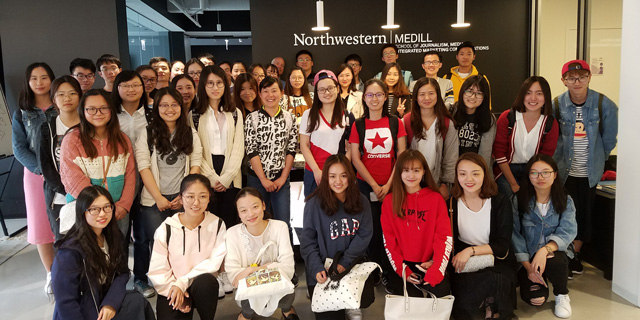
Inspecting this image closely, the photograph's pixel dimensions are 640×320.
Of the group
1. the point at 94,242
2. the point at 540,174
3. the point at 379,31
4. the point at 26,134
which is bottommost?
the point at 94,242

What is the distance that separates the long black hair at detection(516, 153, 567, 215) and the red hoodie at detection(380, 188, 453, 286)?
619 millimetres

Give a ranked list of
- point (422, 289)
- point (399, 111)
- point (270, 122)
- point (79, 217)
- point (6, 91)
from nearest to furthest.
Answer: point (79, 217) < point (422, 289) < point (270, 122) < point (399, 111) < point (6, 91)

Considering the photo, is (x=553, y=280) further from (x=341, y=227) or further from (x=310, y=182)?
(x=310, y=182)

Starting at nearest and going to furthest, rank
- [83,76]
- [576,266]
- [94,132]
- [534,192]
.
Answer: [94,132], [534,192], [576,266], [83,76]

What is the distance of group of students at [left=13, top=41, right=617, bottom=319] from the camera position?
280cm

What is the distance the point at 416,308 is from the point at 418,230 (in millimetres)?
528

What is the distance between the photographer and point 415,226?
9.97ft

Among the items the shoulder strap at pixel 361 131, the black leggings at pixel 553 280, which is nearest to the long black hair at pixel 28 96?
the shoulder strap at pixel 361 131

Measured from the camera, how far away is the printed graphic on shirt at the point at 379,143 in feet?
11.0

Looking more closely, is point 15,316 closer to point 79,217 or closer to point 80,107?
point 79,217

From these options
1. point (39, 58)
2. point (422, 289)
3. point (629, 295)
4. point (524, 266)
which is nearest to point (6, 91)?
point (39, 58)

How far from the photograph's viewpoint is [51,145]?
3088 mm

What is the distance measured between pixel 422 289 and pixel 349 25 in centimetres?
454

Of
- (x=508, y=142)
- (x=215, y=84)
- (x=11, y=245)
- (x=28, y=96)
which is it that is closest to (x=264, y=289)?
(x=215, y=84)
